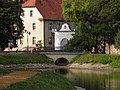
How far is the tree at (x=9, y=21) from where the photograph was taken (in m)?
56.8

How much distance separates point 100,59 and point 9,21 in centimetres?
2371

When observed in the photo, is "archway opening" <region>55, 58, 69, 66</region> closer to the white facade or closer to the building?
the white facade

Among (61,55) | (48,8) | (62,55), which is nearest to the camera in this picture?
(61,55)

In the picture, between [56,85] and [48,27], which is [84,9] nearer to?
[48,27]

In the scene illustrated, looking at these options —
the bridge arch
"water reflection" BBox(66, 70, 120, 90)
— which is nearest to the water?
"water reflection" BBox(66, 70, 120, 90)

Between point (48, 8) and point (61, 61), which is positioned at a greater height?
point (48, 8)

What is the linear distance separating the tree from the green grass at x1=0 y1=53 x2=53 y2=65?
14384 millimetres

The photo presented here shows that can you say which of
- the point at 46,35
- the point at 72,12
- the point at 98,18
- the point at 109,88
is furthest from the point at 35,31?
the point at 109,88

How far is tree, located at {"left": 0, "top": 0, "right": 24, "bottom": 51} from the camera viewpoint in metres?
56.8

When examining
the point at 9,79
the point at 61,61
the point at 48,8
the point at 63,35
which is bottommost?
the point at 61,61

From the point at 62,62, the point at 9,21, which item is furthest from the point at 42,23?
the point at 9,21

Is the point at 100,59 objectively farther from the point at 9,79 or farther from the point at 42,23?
the point at 9,79

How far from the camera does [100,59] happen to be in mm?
78938

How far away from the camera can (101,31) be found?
8188 cm
